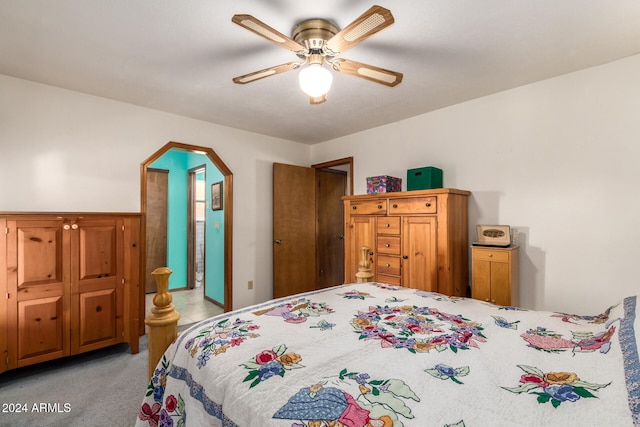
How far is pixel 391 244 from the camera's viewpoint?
3143 mm

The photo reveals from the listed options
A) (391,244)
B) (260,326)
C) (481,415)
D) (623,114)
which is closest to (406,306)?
(260,326)

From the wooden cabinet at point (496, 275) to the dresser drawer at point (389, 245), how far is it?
71 centimetres

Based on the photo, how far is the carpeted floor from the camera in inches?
73.9

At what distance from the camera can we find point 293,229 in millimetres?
4309

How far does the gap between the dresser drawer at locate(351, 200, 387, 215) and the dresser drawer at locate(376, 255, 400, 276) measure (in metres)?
0.48

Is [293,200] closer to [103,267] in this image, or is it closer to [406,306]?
[103,267]

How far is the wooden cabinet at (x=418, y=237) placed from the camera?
2.75 m

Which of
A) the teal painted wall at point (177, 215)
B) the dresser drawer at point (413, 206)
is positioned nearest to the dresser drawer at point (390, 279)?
the dresser drawer at point (413, 206)

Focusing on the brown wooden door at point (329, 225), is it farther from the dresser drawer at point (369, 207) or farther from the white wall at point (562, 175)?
the white wall at point (562, 175)

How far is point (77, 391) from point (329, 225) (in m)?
3.44

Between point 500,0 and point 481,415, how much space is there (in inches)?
75.5

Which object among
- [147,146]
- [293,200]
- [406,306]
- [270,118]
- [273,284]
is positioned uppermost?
[270,118]

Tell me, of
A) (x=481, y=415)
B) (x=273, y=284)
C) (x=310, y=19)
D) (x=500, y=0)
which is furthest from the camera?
(x=273, y=284)

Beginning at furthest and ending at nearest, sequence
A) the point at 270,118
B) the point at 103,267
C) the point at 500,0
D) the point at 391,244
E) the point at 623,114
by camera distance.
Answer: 1. the point at 270,118
2. the point at 391,244
3. the point at 103,267
4. the point at 623,114
5. the point at 500,0
